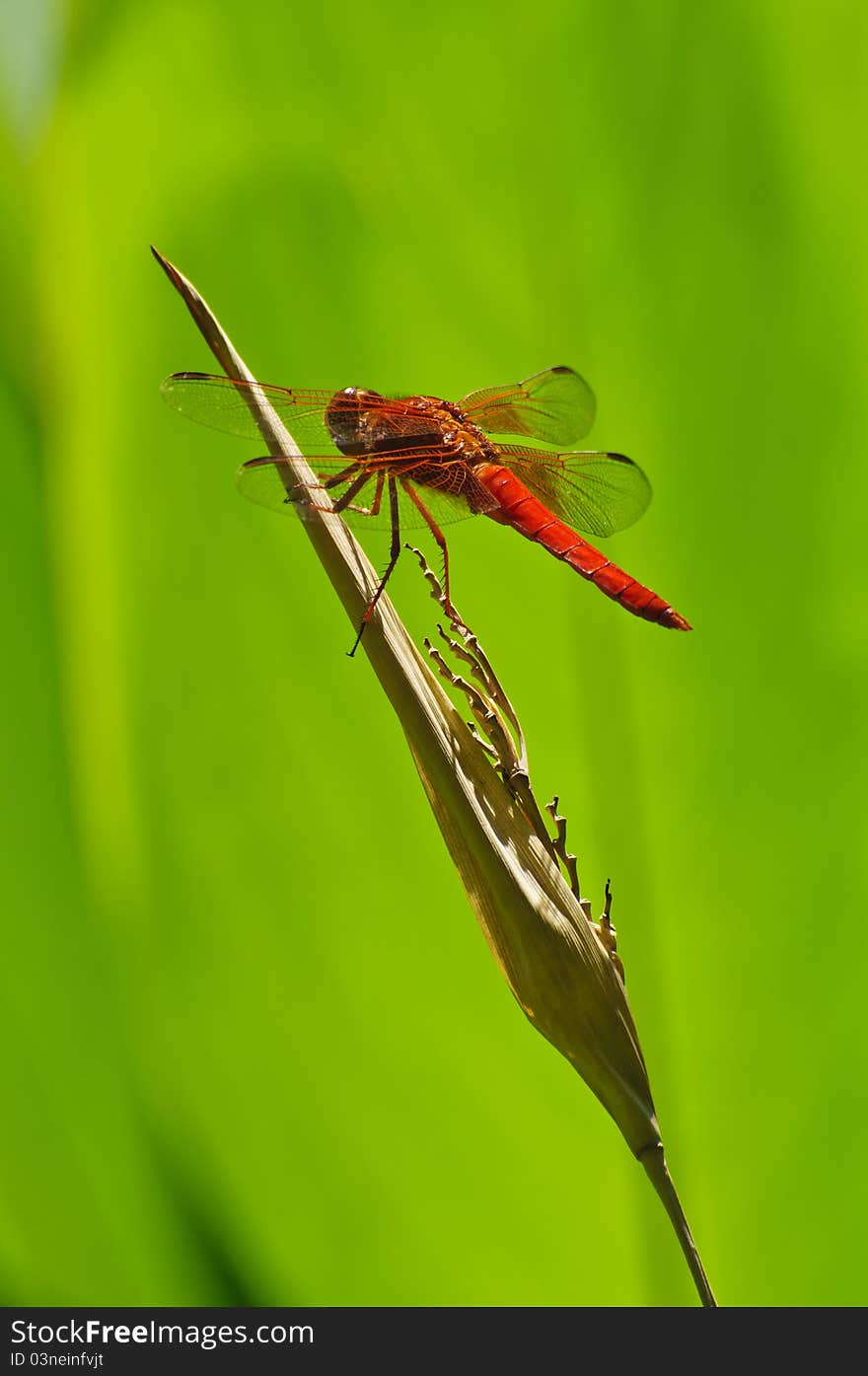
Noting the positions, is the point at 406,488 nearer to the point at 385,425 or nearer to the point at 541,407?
the point at 385,425

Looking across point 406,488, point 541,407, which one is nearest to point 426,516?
point 406,488

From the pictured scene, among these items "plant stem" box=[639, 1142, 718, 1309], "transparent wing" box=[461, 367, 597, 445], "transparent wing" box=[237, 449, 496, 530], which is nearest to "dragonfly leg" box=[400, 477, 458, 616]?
"transparent wing" box=[237, 449, 496, 530]

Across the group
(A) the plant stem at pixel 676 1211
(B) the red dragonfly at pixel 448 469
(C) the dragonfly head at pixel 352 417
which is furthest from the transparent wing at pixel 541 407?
(A) the plant stem at pixel 676 1211

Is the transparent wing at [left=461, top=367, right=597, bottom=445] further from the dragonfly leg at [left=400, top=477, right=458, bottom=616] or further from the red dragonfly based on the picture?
the dragonfly leg at [left=400, top=477, right=458, bottom=616]

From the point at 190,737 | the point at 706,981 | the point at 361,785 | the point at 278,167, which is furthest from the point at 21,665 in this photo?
the point at 706,981

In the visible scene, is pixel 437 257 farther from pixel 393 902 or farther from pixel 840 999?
pixel 840 999

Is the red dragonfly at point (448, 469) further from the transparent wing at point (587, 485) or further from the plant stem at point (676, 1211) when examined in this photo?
the plant stem at point (676, 1211)

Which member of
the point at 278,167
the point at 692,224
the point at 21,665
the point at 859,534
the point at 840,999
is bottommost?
the point at 840,999
